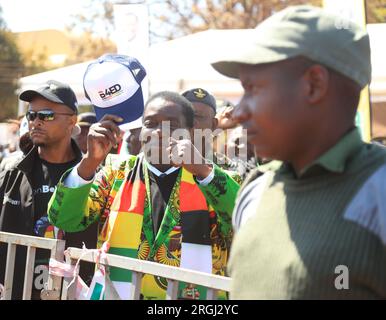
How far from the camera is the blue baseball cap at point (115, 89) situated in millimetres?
3602

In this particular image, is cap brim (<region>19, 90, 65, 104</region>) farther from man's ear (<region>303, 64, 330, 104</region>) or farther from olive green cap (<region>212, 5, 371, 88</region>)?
man's ear (<region>303, 64, 330, 104</region>)

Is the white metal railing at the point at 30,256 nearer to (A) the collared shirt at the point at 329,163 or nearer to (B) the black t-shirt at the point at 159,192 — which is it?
(B) the black t-shirt at the point at 159,192

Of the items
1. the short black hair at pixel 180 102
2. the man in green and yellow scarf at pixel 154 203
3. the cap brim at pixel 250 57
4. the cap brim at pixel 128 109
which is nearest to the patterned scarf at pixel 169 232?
the man in green and yellow scarf at pixel 154 203

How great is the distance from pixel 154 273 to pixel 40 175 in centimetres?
171

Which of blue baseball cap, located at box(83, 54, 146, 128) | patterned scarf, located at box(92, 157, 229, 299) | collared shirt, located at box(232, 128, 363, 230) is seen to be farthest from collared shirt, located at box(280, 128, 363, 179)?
blue baseball cap, located at box(83, 54, 146, 128)

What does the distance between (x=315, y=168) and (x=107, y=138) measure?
1.51 meters

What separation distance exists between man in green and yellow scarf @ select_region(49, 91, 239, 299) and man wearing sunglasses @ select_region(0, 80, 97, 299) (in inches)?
24.4

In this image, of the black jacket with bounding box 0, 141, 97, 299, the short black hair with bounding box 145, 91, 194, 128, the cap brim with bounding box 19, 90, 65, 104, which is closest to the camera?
the short black hair with bounding box 145, 91, 194, 128

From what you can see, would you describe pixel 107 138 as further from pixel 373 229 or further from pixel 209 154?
pixel 373 229

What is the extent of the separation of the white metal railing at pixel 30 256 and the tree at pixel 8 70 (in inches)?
1138

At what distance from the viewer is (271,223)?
1781 millimetres

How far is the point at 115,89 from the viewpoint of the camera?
3.61 meters

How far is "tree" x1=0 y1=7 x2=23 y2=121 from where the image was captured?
104 ft
